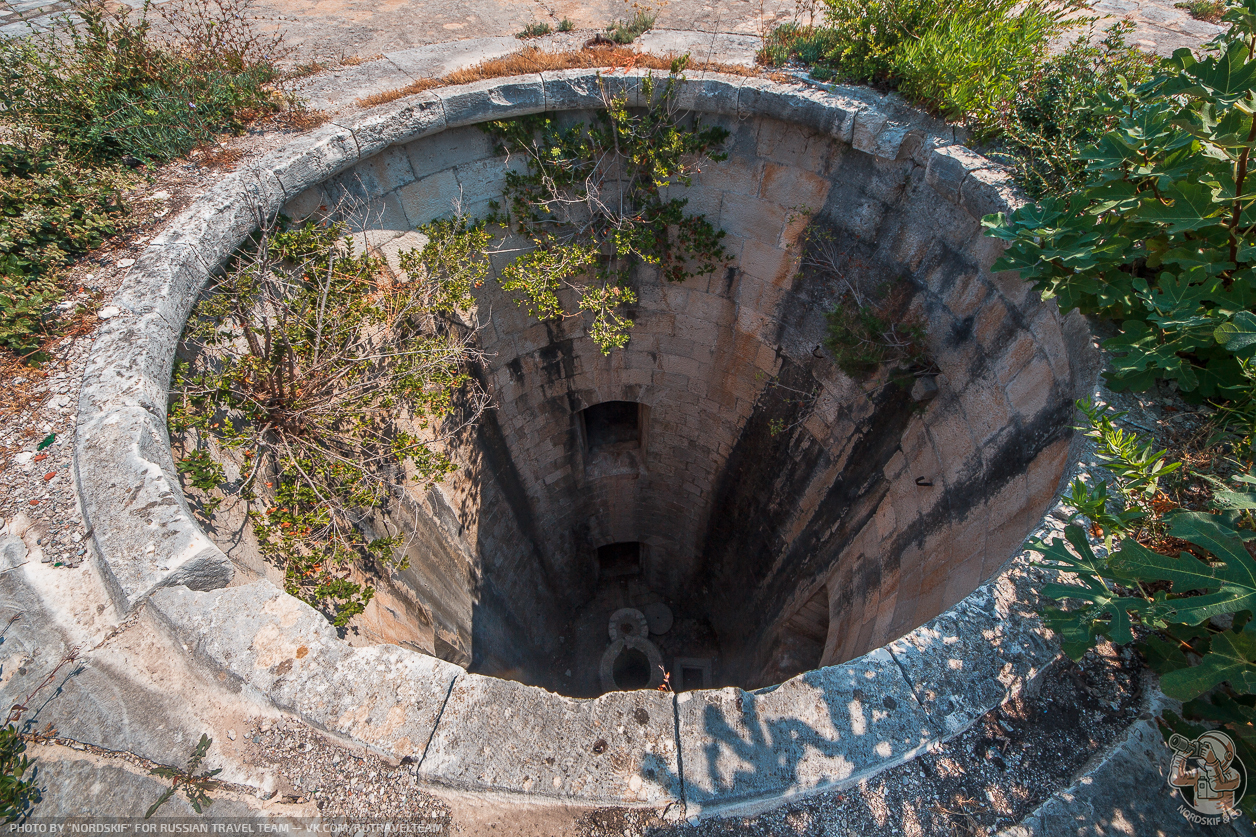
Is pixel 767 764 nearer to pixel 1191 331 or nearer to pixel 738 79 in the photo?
pixel 1191 331

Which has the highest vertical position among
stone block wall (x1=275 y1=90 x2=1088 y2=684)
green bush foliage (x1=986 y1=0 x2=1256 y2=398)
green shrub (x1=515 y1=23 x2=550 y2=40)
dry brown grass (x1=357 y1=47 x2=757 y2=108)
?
green shrub (x1=515 y1=23 x2=550 y2=40)

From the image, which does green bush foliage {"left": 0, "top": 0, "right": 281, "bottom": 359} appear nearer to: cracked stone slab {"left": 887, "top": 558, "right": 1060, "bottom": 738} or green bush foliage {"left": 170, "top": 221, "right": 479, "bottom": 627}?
green bush foliage {"left": 170, "top": 221, "right": 479, "bottom": 627}

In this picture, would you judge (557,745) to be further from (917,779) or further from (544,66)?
(544,66)

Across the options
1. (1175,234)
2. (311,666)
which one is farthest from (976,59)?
(311,666)

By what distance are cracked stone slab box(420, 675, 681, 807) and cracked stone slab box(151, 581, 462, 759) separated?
0.13 meters

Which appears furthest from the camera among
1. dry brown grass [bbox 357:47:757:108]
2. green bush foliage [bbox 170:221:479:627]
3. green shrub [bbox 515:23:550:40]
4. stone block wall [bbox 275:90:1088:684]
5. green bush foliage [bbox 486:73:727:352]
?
green shrub [bbox 515:23:550:40]

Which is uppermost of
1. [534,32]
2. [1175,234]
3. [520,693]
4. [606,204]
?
[534,32]

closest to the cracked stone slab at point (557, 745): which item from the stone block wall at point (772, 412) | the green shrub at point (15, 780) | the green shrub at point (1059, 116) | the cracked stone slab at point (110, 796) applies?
the cracked stone slab at point (110, 796)

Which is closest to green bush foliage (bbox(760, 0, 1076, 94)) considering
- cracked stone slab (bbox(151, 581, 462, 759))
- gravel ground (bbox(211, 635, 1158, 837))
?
gravel ground (bbox(211, 635, 1158, 837))

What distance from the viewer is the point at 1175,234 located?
269cm

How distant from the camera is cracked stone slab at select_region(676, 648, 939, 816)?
2.21 meters

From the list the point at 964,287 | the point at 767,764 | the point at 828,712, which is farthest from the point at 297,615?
the point at 964,287

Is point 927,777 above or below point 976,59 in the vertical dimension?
below

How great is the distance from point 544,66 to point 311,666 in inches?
185
